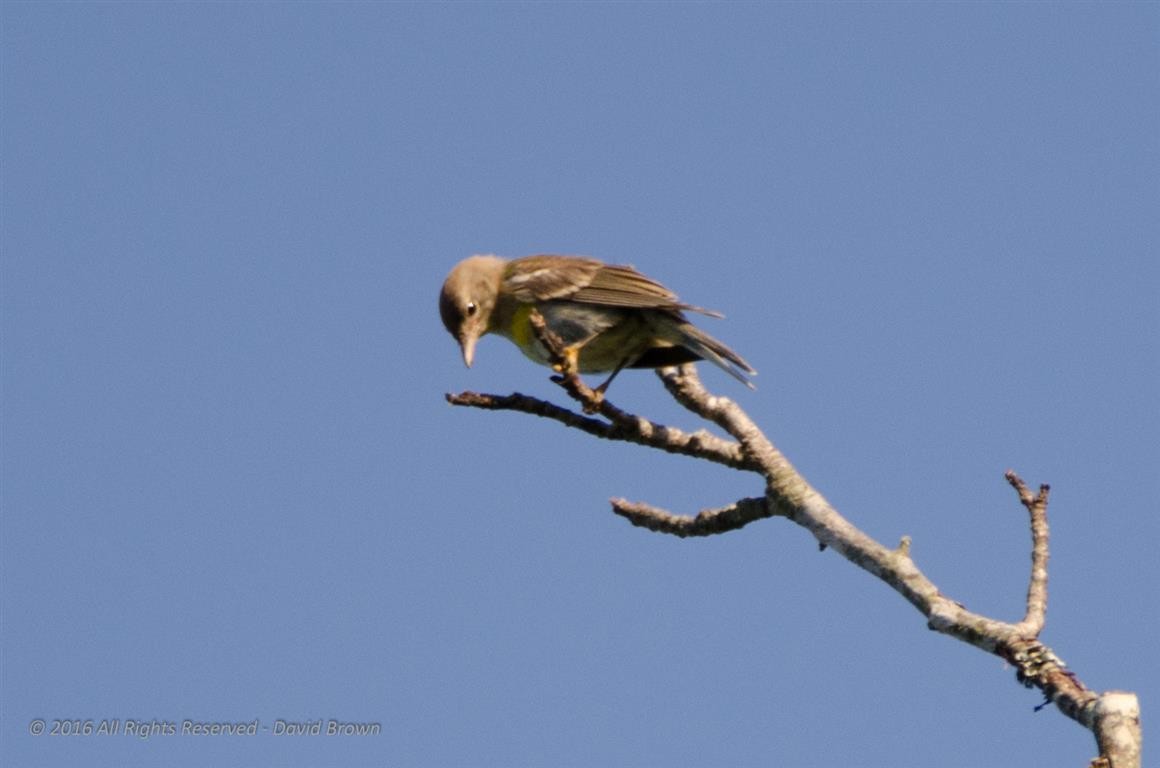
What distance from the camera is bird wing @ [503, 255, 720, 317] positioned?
22.6ft

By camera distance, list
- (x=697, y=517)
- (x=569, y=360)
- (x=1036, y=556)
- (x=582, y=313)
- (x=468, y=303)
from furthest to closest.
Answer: (x=468, y=303) < (x=582, y=313) < (x=569, y=360) < (x=697, y=517) < (x=1036, y=556)

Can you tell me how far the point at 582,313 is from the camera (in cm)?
704

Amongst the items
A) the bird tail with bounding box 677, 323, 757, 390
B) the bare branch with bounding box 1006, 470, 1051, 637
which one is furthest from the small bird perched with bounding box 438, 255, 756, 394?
the bare branch with bounding box 1006, 470, 1051, 637

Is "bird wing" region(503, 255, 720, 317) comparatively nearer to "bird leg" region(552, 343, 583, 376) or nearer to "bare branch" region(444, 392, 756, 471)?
"bird leg" region(552, 343, 583, 376)

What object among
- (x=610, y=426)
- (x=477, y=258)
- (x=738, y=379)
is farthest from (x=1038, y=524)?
(x=477, y=258)

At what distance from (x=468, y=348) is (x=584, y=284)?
83 cm

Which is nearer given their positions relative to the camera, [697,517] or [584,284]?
[697,517]

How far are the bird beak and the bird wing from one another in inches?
14.4

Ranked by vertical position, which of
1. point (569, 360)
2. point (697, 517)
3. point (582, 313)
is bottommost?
point (697, 517)

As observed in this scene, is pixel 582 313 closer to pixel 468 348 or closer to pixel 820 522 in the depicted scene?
pixel 468 348

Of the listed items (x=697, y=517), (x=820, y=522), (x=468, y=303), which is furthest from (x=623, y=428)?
(x=468, y=303)

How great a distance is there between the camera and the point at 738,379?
638 cm

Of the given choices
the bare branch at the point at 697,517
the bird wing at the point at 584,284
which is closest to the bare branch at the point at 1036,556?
the bare branch at the point at 697,517

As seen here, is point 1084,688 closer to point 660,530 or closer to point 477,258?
point 660,530
